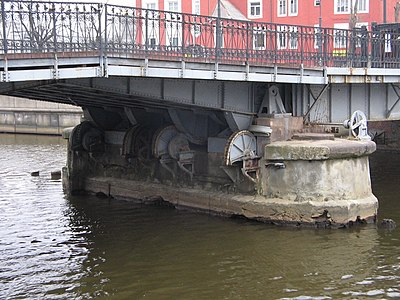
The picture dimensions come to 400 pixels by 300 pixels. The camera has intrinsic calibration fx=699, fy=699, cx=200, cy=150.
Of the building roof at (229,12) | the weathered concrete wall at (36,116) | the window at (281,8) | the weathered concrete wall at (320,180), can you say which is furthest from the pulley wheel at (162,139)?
the window at (281,8)

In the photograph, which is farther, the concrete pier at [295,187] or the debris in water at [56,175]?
the debris in water at [56,175]

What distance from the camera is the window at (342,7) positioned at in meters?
52.3

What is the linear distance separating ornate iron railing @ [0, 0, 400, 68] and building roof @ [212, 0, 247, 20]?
1153 inches

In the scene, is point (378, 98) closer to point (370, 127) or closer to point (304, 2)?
point (370, 127)

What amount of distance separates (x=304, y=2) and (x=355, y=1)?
15.5 ft

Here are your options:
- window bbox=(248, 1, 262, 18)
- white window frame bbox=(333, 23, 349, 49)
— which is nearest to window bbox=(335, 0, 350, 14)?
window bbox=(248, 1, 262, 18)

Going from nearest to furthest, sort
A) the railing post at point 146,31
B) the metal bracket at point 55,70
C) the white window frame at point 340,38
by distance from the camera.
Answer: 1. the metal bracket at point 55,70
2. the railing post at point 146,31
3. the white window frame at point 340,38

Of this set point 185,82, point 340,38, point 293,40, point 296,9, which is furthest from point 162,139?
point 296,9

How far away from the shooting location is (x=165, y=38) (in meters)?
18.5

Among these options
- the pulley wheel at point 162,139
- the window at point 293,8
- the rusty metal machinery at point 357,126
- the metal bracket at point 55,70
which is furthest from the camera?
the window at point 293,8

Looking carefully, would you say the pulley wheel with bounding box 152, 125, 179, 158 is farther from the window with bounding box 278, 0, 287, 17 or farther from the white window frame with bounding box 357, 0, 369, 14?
the window with bounding box 278, 0, 287, 17

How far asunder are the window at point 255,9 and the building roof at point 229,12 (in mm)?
737

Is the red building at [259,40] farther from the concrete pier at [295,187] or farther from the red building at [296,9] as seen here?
the red building at [296,9]

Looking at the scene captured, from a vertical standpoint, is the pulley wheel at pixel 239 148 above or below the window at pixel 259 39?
below
